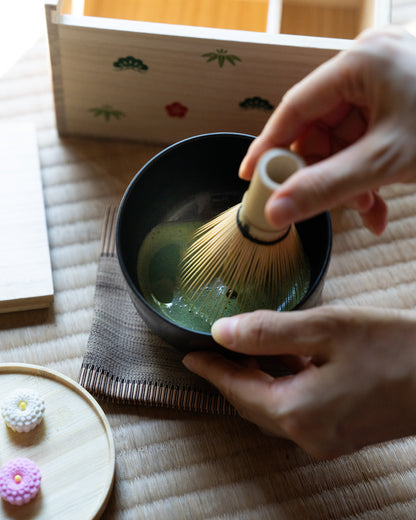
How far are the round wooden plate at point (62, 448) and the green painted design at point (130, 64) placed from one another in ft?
1.10

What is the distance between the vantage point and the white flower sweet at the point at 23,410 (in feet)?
2.01

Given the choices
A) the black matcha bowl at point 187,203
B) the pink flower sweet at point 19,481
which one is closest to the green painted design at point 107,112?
the black matcha bowl at point 187,203

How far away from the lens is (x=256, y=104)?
0.75 meters

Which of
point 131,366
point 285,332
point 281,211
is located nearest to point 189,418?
point 131,366

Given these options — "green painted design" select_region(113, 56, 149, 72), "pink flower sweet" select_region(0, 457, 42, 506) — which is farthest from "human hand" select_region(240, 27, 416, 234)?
"pink flower sweet" select_region(0, 457, 42, 506)

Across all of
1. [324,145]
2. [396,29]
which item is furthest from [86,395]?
[396,29]

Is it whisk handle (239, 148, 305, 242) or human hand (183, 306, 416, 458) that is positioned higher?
whisk handle (239, 148, 305, 242)

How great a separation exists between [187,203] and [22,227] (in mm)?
187

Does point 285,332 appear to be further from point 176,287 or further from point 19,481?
point 19,481

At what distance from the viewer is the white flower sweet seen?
612mm

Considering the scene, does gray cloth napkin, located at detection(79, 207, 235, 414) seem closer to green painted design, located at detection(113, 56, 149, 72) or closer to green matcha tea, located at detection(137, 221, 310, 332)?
green matcha tea, located at detection(137, 221, 310, 332)

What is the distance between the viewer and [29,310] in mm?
711

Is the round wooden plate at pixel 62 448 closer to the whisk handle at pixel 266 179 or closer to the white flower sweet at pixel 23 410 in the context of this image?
the white flower sweet at pixel 23 410

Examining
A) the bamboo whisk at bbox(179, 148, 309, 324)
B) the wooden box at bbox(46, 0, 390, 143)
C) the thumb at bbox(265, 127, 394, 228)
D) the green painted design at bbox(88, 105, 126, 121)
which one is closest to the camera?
the thumb at bbox(265, 127, 394, 228)
